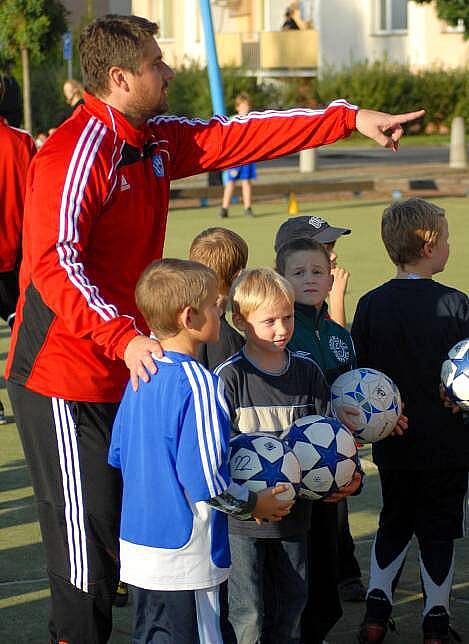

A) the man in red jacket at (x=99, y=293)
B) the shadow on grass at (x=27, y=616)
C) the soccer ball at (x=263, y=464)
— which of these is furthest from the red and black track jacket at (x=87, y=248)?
the shadow on grass at (x=27, y=616)

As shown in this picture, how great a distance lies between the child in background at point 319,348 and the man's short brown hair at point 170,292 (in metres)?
1.04

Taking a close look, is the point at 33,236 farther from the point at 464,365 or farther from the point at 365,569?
the point at 365,569

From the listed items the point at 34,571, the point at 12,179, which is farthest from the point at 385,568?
the point at 12,179

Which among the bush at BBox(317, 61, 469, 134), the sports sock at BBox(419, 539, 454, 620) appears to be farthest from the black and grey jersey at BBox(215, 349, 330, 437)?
the bush at BBox(317, 61, 469, 134)

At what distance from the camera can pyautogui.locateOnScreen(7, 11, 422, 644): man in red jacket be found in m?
4.32

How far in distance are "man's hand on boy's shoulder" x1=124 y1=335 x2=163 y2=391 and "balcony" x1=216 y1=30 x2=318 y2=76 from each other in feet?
161

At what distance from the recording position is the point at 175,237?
18.3 metres

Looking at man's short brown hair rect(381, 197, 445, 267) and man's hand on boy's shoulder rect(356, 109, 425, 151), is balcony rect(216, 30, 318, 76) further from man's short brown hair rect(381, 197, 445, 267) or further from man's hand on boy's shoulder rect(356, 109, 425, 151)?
man's hand on boy's shoulder rect(356, 109, 425, 151)

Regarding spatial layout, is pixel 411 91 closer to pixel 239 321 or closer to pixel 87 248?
pixel 239 321

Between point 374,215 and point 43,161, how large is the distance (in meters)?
17.3

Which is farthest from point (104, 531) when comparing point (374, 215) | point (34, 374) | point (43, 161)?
point (374, 215)

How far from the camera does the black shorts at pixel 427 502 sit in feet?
17.0

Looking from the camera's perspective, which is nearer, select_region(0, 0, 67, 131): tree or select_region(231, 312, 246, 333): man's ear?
select_region(231, 312, 246, 333): man's ear

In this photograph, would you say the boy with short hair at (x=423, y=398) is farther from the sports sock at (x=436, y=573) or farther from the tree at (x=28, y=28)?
the tree at (x=28, y=28)
